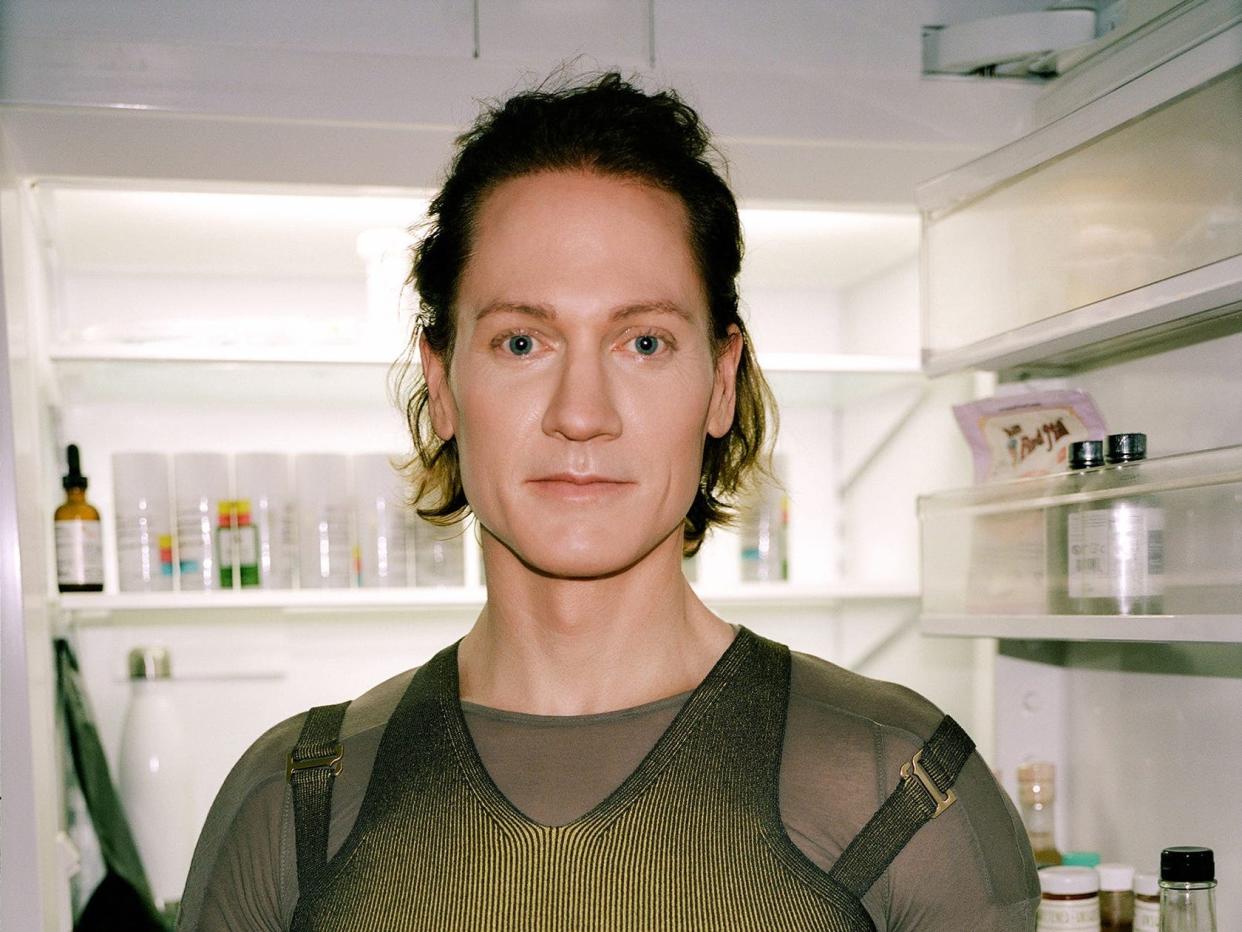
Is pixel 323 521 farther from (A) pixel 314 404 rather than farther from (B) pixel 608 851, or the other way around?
(B) pixel 608 851

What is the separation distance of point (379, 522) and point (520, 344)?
1.22m

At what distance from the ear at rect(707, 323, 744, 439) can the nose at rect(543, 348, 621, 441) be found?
130 mm

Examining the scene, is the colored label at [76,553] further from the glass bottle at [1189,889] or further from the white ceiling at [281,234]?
the glass bottle at [1189,889]

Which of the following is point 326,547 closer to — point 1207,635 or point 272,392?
point 272,392

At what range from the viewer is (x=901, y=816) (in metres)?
0.99

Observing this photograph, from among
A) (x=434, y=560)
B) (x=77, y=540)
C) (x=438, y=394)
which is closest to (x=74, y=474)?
(x=77, y=540)

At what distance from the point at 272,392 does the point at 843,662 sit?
119 centimetres

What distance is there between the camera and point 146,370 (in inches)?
82.7

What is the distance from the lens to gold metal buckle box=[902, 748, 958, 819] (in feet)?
3.26

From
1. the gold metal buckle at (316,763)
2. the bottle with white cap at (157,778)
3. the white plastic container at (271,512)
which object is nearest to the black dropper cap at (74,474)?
the white plastic container at (271,512)

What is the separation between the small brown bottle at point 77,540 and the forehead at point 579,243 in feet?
3.87

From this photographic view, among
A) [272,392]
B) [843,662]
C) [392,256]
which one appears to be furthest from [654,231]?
[843,662]

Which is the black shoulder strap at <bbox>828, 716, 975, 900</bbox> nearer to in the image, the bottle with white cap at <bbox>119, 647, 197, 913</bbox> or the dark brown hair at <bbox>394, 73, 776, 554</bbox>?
the dark brown hair at <bbox>394, 73, 776, 554</bbox>

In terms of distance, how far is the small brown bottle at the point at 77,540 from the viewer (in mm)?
2023
